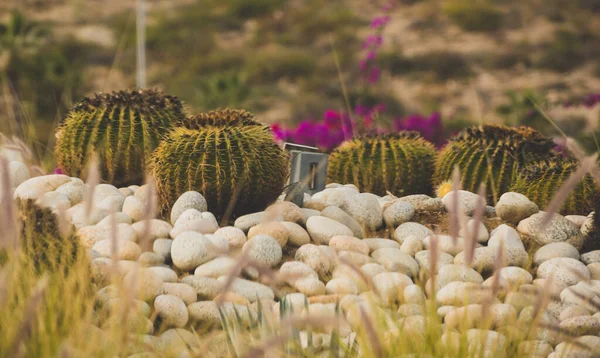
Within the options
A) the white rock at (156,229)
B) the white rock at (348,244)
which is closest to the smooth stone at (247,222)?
the white rock at (156,229)

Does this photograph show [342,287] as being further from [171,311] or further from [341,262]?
[171,311]

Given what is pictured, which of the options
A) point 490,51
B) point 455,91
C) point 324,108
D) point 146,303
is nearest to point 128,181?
point 146,303

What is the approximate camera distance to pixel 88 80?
21.9 meters

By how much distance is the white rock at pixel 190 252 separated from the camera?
12.8 feet

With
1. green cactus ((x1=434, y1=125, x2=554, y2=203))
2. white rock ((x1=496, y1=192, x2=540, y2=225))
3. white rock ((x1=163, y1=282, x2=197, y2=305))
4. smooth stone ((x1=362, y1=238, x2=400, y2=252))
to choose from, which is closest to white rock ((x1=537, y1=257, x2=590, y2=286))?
white rock ((x1=496, y1=192, x2=540, y2=225))

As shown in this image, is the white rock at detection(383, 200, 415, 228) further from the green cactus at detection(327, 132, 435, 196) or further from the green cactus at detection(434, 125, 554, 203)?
the green cactus at detection(327, 132, 435, 196)

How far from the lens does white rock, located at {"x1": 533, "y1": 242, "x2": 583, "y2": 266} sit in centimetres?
419

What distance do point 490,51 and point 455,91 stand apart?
111 inches

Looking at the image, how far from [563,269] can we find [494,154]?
5.43 ft

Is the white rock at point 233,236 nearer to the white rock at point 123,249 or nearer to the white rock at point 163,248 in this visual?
the white rock at point 163,248

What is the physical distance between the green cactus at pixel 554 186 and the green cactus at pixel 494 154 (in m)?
0.21

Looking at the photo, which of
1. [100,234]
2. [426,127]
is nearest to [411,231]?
[100,234]

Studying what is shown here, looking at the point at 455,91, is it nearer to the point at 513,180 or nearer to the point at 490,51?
the point at 490,51

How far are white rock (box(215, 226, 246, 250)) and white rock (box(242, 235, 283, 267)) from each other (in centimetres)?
13
